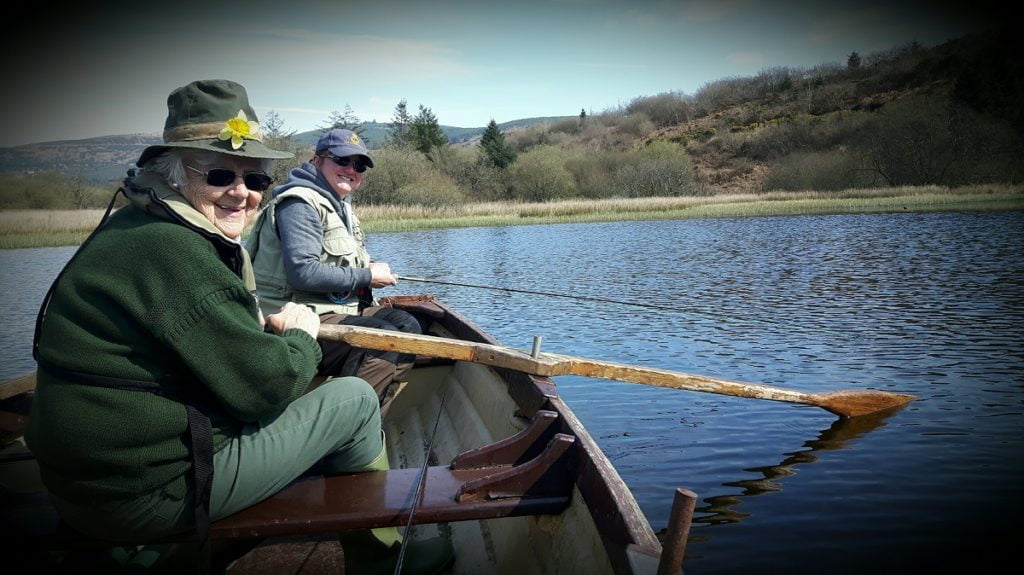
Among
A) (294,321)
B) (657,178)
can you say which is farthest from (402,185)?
(294,321)

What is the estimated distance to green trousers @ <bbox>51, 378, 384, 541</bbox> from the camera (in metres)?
2.15

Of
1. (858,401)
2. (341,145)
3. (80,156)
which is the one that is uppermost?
(80,156)

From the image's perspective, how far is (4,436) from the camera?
402 cm

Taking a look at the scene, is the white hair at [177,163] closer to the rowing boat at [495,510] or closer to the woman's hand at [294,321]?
the woman's hand at [294,321]

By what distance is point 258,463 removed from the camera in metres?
2.32

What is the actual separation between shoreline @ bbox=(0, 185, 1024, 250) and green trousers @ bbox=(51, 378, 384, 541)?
1125 inches

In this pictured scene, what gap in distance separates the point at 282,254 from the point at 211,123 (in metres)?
1.84

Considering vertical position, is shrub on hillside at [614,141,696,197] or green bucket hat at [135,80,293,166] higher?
shrub on hillside at [614,141,696,197]

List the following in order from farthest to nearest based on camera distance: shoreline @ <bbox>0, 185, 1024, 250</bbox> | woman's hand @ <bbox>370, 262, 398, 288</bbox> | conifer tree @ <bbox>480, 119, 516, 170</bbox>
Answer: conifer tree @ <bbox>480, 119, 516, 170</bbox> < shoreline @ <bbox>0, 185, 1024, 250</bbox> < woman's hand @ <bbox>370, 262, 398, 288</bbox>

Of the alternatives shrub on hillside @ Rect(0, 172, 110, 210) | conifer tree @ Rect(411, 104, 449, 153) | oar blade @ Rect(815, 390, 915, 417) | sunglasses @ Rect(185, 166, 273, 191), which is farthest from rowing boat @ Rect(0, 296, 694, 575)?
conifer tree @ Rect(411, 104, 449, 153)

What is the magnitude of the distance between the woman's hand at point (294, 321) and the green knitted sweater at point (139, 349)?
46cm

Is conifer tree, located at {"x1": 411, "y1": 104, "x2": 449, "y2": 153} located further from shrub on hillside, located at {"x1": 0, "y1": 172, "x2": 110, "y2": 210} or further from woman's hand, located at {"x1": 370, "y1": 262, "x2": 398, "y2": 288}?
woman's hand, located at {"x1": 370, "y1": 262, "x2": 398, "y2": 288}

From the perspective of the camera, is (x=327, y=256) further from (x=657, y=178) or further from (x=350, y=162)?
(x=657, y=178)

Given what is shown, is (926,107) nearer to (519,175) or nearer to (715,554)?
(519,175)
